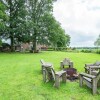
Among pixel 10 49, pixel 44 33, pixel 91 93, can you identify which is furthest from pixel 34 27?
pixel 91 93

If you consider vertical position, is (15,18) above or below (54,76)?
above

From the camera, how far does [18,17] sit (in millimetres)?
33438

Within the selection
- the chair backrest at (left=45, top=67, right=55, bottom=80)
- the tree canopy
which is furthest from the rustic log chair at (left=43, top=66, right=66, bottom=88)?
the tree canopy

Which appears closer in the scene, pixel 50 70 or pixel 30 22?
pixel 50 70

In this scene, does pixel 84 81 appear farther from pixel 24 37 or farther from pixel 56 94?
pixel 24 37

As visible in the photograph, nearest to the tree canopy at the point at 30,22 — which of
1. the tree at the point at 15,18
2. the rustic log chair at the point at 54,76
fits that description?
the tree at the point at 15,18

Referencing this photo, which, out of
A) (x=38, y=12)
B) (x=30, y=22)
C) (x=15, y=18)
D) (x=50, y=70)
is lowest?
(x=50, y=70)

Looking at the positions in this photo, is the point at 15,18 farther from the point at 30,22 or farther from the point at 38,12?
the point at 38,12

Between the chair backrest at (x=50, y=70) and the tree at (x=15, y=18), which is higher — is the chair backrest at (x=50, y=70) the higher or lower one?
the lower one

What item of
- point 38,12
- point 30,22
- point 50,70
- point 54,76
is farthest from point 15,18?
point 54,76

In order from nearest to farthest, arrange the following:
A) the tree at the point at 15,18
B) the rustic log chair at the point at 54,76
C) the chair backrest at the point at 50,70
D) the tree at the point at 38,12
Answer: the rustic log chair at the point at 54,76, the chair backrest at the point at 50,70, the tree at the point at 15,18, the tree at the point at 38,12

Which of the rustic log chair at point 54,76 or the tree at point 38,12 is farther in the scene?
the tree at point 38,12

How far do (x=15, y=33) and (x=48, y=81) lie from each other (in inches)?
1033

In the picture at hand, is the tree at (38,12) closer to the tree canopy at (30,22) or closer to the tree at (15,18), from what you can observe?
the tree canopy at (30,22)
